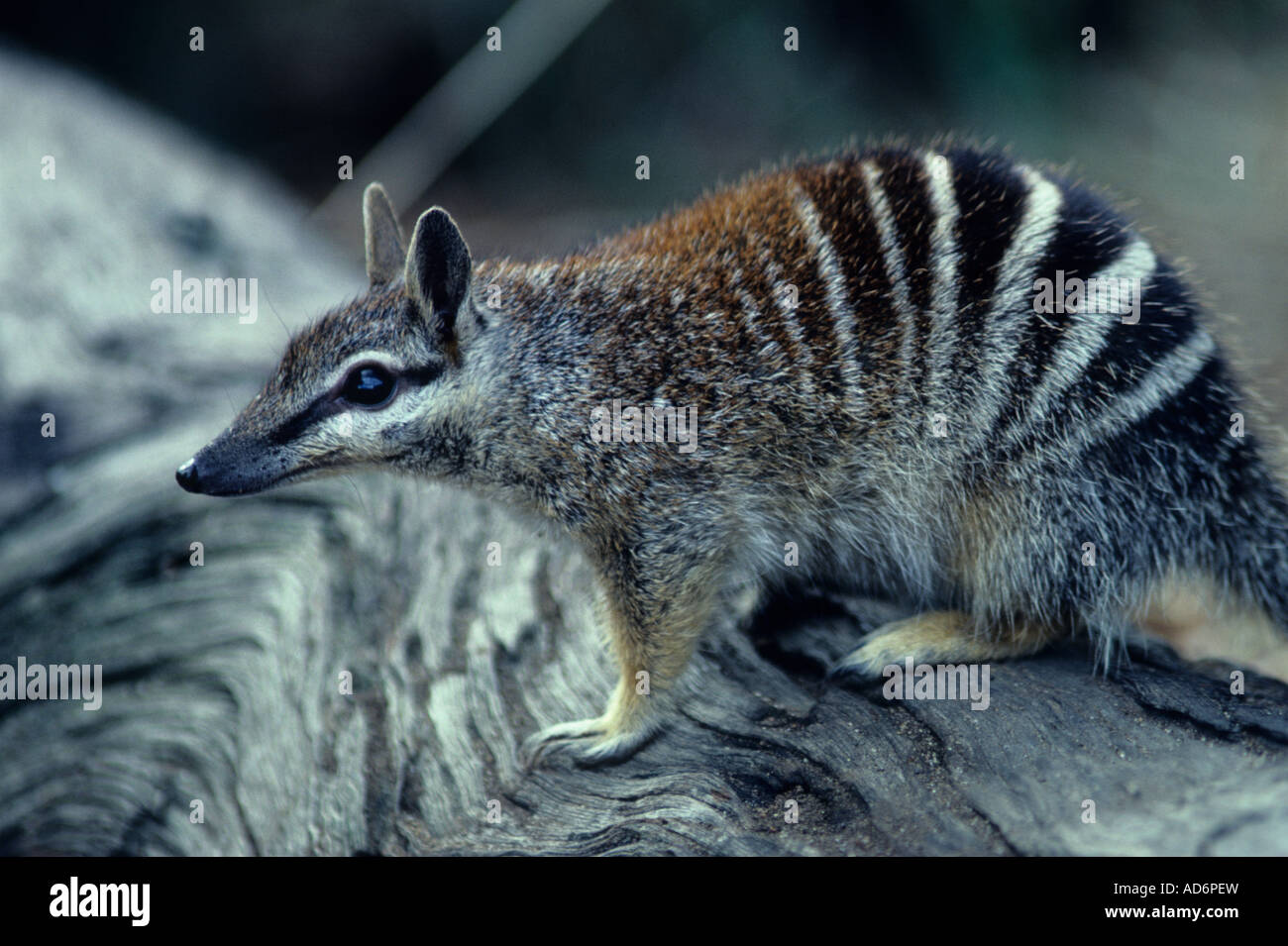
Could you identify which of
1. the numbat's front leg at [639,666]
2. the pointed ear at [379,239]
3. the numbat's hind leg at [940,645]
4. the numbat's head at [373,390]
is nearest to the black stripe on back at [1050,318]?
the numbat's hind leg at [940,645]

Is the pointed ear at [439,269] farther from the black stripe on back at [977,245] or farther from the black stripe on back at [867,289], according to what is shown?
the black stripe on back at [977,245]

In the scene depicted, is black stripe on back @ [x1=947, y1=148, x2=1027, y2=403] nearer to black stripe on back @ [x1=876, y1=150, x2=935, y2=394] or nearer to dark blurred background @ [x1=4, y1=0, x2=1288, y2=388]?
black stripe on back @ [x1=876, y1=150, x2=935, y2=394]

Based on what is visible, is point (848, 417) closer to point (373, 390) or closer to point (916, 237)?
point (916, 237)

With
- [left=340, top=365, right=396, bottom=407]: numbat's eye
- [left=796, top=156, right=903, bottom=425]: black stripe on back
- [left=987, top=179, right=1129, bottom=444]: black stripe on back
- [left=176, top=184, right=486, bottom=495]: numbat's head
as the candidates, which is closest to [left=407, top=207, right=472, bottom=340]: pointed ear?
[left=176, top=184, right=486, bottom=495]: numbat's head

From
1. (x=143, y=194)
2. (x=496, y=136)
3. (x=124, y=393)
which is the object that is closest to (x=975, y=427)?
(x=124, y=393)

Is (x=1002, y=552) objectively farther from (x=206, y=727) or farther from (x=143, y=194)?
(x=143, y=194)

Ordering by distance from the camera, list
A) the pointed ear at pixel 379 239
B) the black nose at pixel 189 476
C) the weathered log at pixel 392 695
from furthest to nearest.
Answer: the pointed ear at pixel 379 239 < the black nose at pixel 189 476 < the weathered log at pixel 392 695

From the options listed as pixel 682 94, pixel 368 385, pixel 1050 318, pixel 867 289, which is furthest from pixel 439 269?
pixel 682 94
